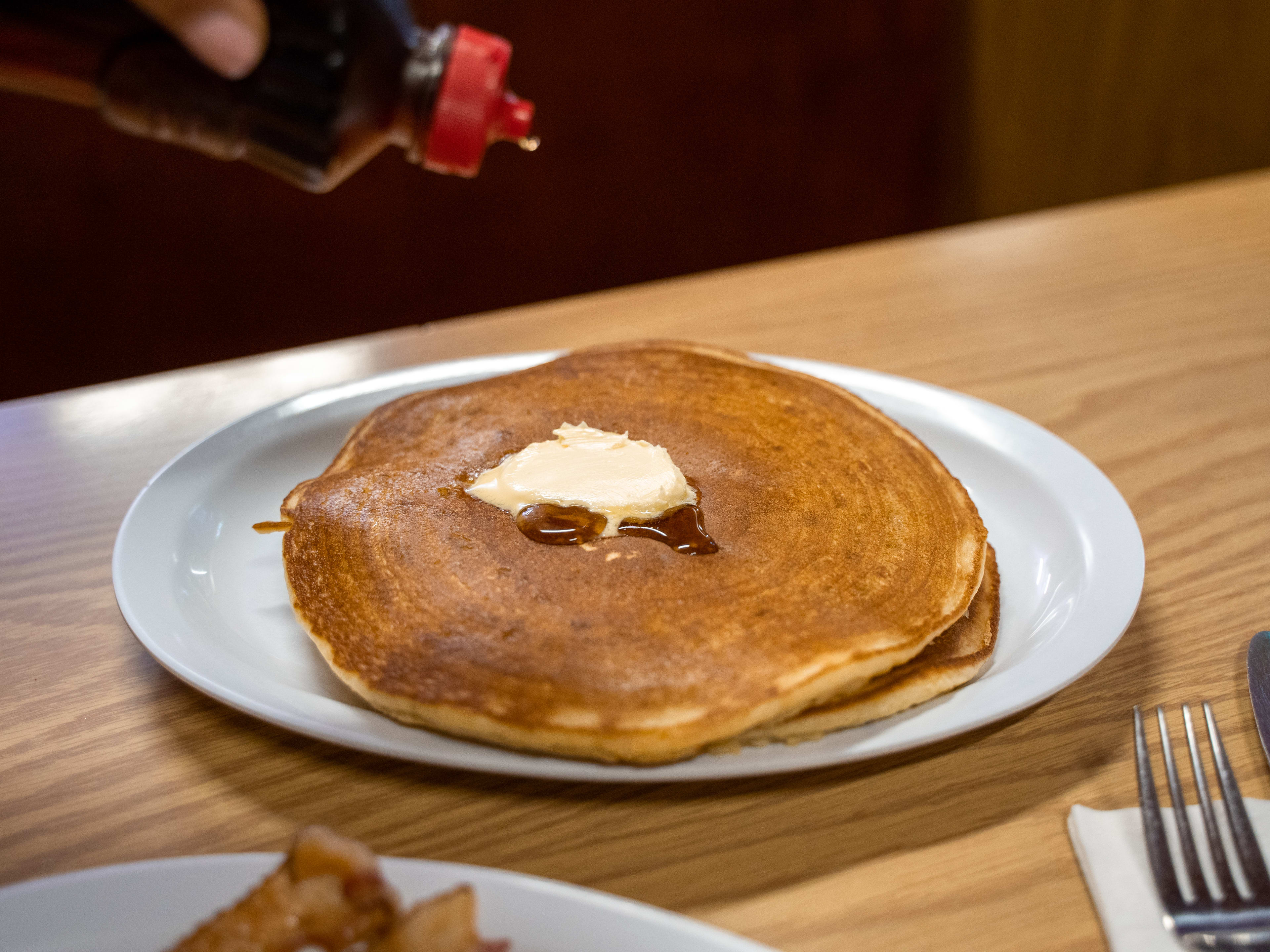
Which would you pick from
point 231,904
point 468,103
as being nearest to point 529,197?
point 468,103

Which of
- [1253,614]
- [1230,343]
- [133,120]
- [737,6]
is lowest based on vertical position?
[1253,614]

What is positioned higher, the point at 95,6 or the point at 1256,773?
the point at 95,6

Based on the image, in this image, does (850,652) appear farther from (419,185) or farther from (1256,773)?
(419,185)

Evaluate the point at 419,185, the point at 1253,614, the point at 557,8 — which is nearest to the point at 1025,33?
the point at 557,8

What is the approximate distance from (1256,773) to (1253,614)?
0.25 m

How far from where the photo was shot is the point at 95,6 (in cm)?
84

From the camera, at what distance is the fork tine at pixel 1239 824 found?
66 cm

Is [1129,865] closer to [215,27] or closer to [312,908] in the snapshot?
[312,908]

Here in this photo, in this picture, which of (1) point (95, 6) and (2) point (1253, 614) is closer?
(1) point (95, 6)

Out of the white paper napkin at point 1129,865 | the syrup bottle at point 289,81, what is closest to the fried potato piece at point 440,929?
the white paper napkin at point 1129,865

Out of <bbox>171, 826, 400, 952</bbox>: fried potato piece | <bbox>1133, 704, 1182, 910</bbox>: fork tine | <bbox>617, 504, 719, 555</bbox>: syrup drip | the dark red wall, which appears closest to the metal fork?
<bbox>1133, 704, 1182, 910</bbox>: fork tine

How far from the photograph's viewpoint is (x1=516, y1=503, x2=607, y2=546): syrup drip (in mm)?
942

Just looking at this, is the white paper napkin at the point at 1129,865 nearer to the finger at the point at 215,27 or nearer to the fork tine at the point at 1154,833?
the fork tine at the point at 1154,833

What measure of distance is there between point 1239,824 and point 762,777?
13.0 inches
